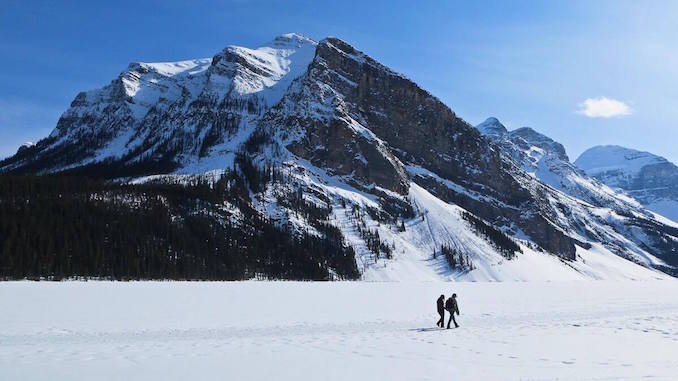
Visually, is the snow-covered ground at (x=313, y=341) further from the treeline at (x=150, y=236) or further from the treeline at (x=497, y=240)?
the treeline at (x=497, y=240)

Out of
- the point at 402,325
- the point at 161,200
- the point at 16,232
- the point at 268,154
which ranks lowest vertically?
the point at 402,325

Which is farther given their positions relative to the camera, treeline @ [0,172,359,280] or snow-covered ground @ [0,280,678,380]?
treeline @ [0,172,359,280]

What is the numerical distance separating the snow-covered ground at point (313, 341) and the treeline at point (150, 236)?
57.9m

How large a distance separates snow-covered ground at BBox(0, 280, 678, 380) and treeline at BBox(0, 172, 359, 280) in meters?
57.9

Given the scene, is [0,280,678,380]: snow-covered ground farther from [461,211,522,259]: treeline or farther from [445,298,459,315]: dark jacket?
[461,211,522,259]: treeline

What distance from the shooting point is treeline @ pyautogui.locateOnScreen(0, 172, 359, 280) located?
318ft

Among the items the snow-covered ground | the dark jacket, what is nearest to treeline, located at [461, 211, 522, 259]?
the snow-covered ground

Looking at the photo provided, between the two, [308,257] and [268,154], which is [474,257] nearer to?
[308,257]

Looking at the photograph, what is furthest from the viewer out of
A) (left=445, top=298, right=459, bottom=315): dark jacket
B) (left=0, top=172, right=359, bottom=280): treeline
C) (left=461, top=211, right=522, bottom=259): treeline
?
(left=461, top=211, right=522, bottom=259): treeline

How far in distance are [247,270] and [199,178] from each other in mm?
43254

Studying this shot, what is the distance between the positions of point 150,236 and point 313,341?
98.4 metres

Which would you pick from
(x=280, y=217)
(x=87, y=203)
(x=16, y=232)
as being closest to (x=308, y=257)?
(x=280, y=217)

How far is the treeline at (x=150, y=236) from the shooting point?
96938 mm

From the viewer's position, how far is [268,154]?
19675 centimetres
